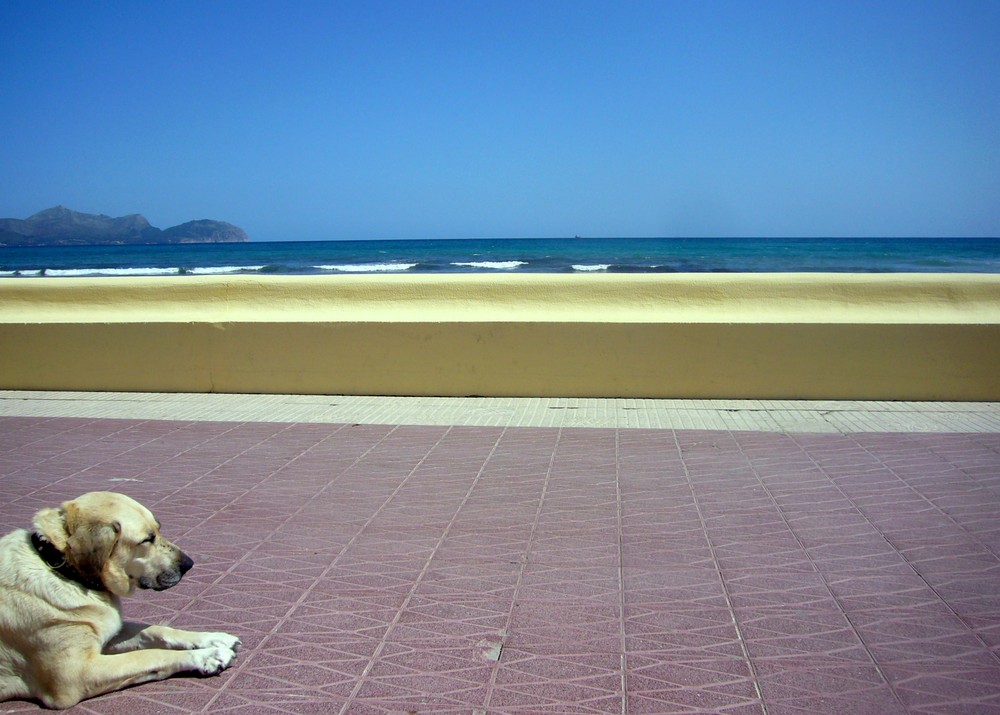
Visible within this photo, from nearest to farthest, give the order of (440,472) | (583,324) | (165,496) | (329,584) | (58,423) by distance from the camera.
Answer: (329,584) → (165,496) → (440,472) → (58,423) → (583,324)

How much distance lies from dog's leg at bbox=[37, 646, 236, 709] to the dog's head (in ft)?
0.94

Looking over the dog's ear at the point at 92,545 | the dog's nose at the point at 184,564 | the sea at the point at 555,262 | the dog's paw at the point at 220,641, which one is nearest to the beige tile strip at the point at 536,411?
the dog's paw at the point at 220,641

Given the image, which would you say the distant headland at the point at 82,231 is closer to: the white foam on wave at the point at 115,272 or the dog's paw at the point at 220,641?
the white foam on wave at the point at 115,272

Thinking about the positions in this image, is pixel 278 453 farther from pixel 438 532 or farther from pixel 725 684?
pixel 725 684

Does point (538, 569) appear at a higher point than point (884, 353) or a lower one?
lower

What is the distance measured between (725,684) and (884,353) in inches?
242

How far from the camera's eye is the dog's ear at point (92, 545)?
133 inches

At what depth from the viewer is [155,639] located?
12.3 ft

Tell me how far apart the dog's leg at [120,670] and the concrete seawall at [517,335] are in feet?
19.3

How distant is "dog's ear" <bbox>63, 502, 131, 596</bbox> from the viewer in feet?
11.1

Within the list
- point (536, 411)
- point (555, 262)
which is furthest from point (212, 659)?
point (555, 262)

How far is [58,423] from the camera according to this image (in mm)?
8594

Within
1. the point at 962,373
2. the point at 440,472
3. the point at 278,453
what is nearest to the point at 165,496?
the point at 278,453

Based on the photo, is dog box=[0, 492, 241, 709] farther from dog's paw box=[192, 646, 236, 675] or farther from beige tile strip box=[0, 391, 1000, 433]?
beige tile strip box=[0, 391, 1000, 433]
